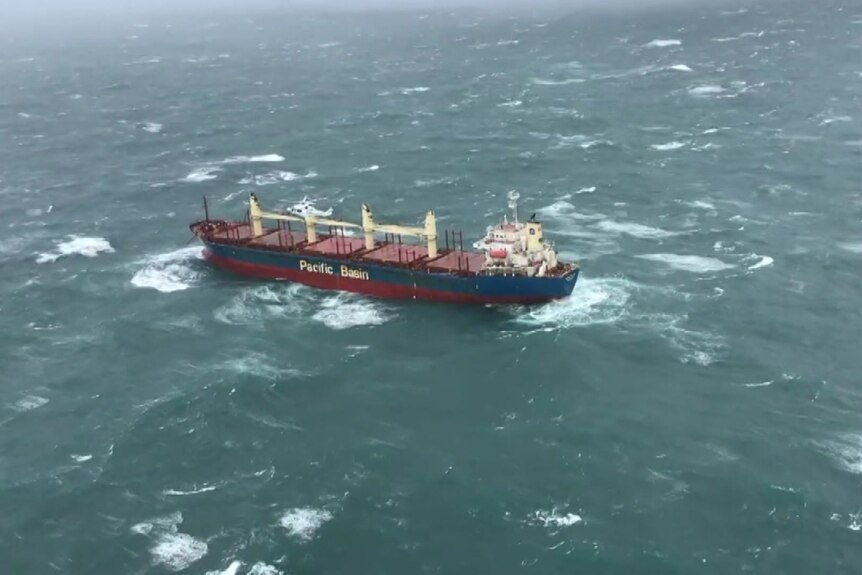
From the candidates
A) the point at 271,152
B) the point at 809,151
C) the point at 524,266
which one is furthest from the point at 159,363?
the point at 809,151

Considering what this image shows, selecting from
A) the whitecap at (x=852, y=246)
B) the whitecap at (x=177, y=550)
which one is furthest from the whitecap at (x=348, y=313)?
the whitecap at (x=852, y=246)

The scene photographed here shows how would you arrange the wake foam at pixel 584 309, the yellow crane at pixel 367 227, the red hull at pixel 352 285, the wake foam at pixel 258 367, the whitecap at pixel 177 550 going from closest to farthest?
the whitecap at pixel 177 550, the wake foam at pixel 258 367, the wake foam at pixel 584 309, the red hull at pixel 352 285, the yellow crane at pixel 367 227

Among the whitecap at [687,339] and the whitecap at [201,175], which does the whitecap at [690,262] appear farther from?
the whitecap at [201,175]

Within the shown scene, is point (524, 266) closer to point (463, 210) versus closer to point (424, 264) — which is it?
point (424, 264)

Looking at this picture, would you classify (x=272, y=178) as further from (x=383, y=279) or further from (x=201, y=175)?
(x=383, y=279)

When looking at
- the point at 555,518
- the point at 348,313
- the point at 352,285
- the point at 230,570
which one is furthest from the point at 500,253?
the point at 230,570

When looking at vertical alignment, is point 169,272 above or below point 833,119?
below

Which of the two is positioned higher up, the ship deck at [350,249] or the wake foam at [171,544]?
the ship deck at [350,249]
